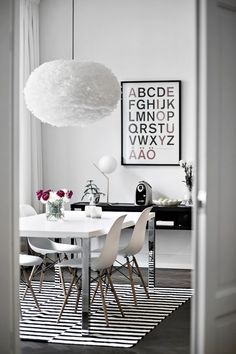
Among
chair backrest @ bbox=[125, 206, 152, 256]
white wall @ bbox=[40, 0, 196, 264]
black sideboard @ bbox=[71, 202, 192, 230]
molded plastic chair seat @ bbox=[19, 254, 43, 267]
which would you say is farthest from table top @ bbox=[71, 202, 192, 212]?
molded plastic chair seat @ bbox=[19, 254, 43, 267]

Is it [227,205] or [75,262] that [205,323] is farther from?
[75,262]

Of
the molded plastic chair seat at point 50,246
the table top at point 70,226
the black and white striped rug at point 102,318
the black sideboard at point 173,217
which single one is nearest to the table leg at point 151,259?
the black and white striped rug at point 102,318

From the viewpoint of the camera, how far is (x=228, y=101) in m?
3.29

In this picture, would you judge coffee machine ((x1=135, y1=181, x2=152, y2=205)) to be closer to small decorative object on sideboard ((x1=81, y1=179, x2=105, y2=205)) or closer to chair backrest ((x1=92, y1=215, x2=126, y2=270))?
small decorative object on sideboard ((x1=81, y1=179, x2=105, y2=205))

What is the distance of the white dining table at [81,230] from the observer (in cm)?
502

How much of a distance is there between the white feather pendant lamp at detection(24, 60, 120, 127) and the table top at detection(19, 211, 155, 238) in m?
0.87

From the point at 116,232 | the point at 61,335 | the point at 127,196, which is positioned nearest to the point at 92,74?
the point at 116,232

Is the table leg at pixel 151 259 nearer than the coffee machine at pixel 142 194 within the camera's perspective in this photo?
Yes

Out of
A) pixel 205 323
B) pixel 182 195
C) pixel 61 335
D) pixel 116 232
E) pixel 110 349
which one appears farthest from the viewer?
pixel 182 195

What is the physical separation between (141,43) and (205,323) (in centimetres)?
526

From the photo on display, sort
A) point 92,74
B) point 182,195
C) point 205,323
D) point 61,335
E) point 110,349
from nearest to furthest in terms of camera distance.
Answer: point 205,323, point 110,349, point 61,335, point 92,74, point 182,195

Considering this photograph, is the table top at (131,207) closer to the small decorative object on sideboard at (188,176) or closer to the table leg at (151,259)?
the small decorative object on sideboard at (188,176)

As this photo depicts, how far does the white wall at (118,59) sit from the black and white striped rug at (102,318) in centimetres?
165

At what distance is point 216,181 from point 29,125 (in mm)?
4938
